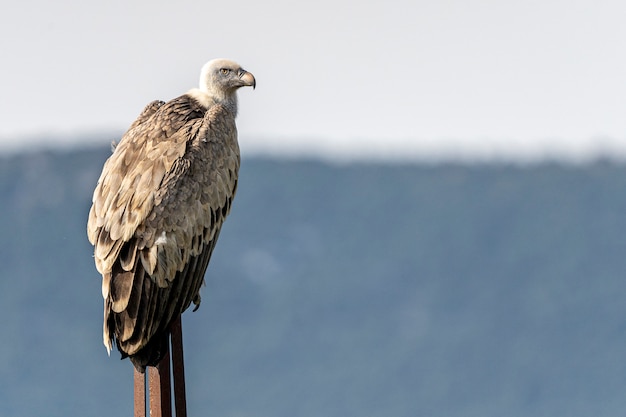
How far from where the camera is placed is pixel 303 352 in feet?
248

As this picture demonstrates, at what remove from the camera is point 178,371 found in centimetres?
909

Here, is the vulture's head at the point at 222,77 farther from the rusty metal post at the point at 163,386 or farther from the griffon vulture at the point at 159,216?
the rusty metal post at the point at 163,386

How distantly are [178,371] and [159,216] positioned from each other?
98cm

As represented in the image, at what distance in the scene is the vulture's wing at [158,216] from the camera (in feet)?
29.1

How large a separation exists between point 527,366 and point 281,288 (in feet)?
46.6

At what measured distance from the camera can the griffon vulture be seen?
8867mm

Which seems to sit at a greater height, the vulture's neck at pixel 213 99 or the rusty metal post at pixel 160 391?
the vulture's neck at pixel 213 99

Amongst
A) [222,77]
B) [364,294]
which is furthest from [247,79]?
[364,294]

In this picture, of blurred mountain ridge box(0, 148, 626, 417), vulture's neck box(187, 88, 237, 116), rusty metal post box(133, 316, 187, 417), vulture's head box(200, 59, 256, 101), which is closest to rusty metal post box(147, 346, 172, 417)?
rusty metal post box(133, 316, 187, 417)

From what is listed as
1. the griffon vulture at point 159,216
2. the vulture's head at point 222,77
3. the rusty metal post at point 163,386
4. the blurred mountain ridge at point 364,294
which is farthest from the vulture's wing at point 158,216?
the blurred mountain ridge at point 364,294

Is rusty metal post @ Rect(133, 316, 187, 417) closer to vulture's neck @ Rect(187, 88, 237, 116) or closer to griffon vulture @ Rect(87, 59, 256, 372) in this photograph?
griffon vulture @ Rect(87, 59, 256, 372)

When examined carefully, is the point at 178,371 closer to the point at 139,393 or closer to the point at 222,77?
the point at 139,393

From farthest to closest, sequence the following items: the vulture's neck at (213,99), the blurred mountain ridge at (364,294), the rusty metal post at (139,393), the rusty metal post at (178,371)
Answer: the blurred mountain ridge at (364,294) → the vulture's neck at (213,99) → the rusty metal post at (178,371) → the rusty metal post at (139,393)

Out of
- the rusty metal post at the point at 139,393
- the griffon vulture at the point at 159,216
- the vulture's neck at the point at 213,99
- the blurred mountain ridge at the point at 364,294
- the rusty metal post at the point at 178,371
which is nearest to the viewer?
the griffon vulture at the point at 159,216
